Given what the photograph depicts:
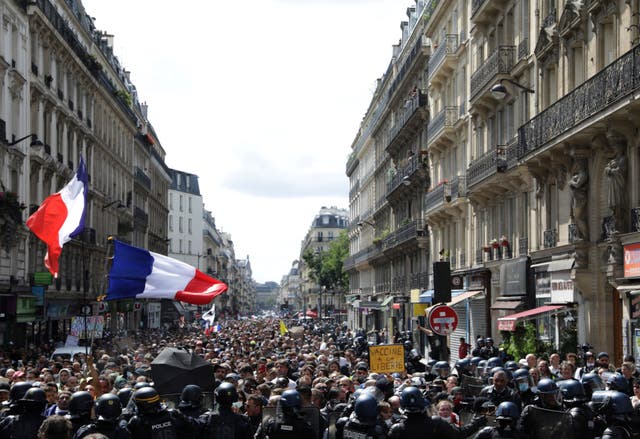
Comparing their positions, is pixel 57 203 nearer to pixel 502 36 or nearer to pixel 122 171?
pixel 502 36

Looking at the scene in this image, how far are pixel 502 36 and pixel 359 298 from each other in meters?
49.4

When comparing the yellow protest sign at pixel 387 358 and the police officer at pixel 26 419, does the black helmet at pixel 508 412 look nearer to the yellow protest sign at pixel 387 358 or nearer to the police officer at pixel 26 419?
the police officer at pixel 26 419

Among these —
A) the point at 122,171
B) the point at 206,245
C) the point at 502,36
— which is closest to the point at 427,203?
the point at 502,36

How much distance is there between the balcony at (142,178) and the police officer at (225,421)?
61493 mm

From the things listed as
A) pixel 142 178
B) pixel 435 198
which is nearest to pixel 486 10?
pixel 435 198

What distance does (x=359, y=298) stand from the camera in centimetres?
7956

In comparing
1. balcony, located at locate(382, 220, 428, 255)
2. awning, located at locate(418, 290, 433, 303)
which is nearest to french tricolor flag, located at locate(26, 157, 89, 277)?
awning, located at locate(418, 290, 433, 303)

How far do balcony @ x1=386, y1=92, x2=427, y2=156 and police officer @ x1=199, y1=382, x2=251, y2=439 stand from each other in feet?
123

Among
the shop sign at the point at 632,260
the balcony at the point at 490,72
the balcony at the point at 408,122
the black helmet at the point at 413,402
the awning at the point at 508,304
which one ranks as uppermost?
the balcony at the point at 408,122

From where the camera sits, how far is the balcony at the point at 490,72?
98.2ft

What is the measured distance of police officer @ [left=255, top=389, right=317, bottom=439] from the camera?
9.20 meters

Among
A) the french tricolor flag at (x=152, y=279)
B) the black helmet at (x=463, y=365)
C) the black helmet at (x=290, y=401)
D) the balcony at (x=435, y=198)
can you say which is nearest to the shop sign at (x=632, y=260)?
the black helmet at (x=463, y=365)

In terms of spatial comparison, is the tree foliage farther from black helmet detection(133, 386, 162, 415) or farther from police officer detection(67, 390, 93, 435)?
police officer detection(67, 390, 93, 435)

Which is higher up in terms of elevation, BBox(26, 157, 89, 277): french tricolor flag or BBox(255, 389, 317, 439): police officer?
BBox(26, 157, 89, 277): french tricolor flag
